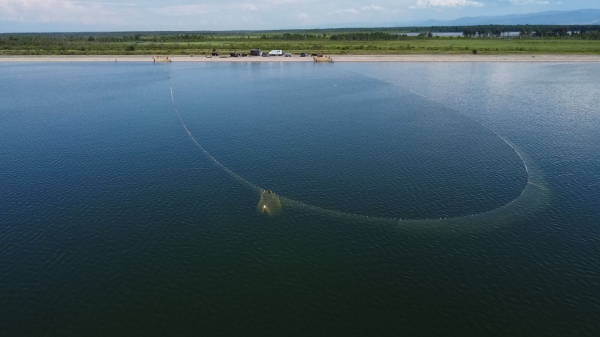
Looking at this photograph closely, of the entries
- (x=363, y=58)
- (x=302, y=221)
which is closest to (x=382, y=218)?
(x=302, y=221)

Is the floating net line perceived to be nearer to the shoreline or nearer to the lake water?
the lake water

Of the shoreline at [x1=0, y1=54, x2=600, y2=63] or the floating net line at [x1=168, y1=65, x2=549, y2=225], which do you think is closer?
the floating net line at [x1=168, y1=65, x2=549, y2=225]

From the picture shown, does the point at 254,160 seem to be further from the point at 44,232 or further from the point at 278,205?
the point at 44,232

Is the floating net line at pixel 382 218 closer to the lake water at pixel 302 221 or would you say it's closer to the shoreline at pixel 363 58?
the lake water at pixel 302 221

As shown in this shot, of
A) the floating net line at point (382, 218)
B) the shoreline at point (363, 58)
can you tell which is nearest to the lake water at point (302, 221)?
the floating net line at point (382, 218)

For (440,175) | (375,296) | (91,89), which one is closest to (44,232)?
(375,296)

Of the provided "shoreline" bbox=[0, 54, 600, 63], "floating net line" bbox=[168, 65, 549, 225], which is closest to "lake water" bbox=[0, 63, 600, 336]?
"floating net line" bbox=[168, 65, 549, 225]
